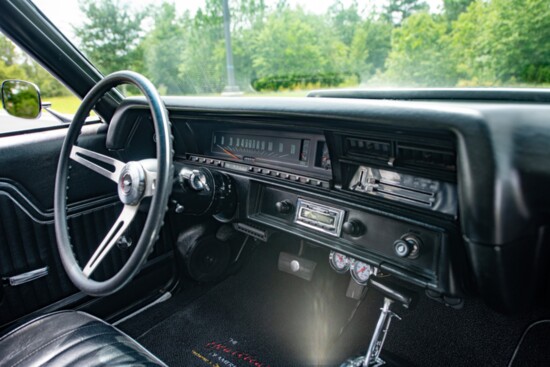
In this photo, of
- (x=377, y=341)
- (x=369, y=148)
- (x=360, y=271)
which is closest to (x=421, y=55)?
(x=369, y=148)

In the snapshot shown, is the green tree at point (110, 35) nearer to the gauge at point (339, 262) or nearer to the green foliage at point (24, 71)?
the green foliage at point (24, 71)

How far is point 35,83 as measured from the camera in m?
1.89

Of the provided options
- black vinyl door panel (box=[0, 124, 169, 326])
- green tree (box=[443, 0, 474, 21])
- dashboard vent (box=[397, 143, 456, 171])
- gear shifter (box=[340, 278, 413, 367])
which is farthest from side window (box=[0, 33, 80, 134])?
green tree (box=[443, 0, 474, 21])

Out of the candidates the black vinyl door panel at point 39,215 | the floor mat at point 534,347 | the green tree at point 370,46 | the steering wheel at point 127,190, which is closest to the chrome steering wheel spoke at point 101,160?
the steering wheel at point 127,190

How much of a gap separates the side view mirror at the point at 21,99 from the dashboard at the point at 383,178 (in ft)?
1.18

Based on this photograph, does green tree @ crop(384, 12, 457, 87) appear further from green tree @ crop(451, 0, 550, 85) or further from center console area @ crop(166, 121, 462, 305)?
center console area @ crop(166, 121, 462, 305)

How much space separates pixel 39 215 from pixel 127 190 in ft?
2.22

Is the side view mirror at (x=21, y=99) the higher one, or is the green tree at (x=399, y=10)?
the green tree at (x=399, y=10)

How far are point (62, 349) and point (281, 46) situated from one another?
185 centimetres

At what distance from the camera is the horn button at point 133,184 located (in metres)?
1.34

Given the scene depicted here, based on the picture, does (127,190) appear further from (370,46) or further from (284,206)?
(370,46)

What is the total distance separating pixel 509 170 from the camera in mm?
975

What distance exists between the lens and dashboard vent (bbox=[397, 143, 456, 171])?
48.1 inches

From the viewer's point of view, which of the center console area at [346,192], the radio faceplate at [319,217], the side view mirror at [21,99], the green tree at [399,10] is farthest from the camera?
the green tree at [399,10]
